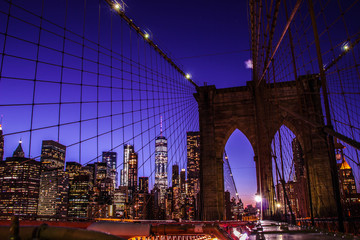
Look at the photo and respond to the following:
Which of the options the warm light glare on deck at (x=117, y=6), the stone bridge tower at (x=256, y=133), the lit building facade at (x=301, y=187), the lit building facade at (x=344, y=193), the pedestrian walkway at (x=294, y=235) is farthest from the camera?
the lit building facade at (x=301, y=187)

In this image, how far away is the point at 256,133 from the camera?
48.8ft

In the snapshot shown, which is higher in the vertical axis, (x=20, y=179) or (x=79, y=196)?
(x=79, y=196)

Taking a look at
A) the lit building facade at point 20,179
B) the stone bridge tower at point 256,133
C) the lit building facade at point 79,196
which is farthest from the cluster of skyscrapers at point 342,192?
the lit building facade at point 79,196

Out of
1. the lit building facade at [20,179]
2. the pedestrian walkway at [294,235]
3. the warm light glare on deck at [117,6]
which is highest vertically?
the warm light glare on deck at [117,6]

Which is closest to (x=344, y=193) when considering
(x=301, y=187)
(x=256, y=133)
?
(x=256, y=133)

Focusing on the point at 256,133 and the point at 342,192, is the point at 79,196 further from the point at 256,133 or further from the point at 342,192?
the point at 342,192

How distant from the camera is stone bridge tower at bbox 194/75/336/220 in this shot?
13.2 meters

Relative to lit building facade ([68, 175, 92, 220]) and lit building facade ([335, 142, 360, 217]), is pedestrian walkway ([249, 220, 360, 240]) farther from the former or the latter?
lit building facade ([68, 175, 92, 220])

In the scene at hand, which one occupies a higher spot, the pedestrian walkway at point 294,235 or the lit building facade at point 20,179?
the lit building facade at point 20,179

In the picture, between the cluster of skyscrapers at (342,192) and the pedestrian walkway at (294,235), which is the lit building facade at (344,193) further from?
the pedestrian walkway at (294,235)

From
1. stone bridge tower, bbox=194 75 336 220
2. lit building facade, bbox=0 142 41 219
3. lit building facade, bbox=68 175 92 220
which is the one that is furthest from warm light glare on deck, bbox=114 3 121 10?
lit building facade, bbox=68 175 92 220

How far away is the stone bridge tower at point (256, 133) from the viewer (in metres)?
13.2

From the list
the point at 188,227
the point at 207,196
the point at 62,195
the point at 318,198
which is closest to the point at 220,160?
the point at 207,196

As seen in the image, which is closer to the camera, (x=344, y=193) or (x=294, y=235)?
(x=294, y=235)
